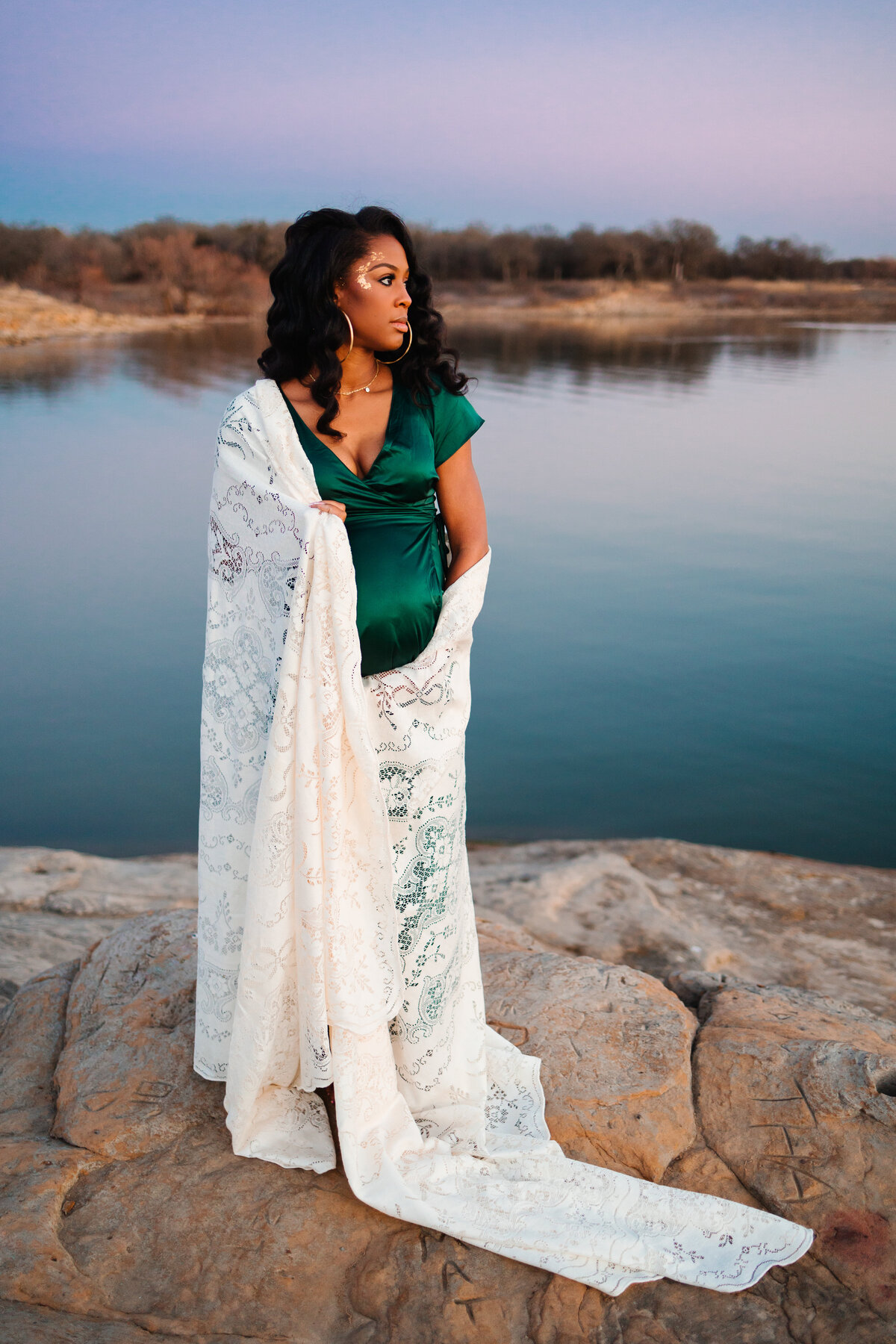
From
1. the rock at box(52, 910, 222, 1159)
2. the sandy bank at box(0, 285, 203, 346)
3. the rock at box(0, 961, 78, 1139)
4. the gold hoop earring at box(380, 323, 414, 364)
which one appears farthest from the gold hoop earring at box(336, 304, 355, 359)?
the sandy bank at box(0, 285, 203, 346)

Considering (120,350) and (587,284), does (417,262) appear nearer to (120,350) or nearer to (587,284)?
(120,350)

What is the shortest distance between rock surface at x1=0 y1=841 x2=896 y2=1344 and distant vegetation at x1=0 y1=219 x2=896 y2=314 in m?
34.7

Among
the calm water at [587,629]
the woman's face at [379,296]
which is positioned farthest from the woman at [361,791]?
the calm water at [587,629]

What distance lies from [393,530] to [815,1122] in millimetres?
1597

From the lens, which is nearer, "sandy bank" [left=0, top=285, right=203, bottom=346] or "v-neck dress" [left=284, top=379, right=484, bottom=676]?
"v-neck dress" [left=284, top=379, right=484, bottom=676]

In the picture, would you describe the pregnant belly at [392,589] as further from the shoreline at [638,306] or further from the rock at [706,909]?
the shoreline at [638,306]

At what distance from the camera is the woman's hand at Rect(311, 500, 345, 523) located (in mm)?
1904

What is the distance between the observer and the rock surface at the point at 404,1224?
181 centimetres

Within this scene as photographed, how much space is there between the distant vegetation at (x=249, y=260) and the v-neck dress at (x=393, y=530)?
34604 mm

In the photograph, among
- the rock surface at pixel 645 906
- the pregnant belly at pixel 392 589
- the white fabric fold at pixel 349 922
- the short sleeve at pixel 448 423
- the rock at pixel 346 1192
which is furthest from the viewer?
the rock surface at pixel 645 906

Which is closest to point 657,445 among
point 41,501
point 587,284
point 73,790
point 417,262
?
point 41,501

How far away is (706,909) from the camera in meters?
4.52

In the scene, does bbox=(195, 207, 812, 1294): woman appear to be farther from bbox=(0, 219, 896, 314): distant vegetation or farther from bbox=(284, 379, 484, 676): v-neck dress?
bbox=(0, 219, 896, 314): distant vegetation

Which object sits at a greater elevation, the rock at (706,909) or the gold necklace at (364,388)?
the gold necklace at (364,388)
